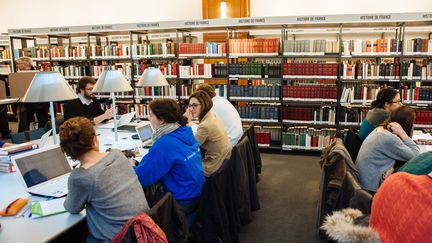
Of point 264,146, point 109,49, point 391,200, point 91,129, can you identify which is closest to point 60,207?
point 91,129

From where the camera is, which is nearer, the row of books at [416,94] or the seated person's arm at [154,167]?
the seated person's arm at [154,167]

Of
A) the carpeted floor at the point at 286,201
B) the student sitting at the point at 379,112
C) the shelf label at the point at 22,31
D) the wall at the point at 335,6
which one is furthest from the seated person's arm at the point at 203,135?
the wall at the point at 335,6

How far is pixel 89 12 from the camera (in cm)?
988

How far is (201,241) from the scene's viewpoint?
2451mm

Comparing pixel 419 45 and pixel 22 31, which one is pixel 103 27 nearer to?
pixel 22 31

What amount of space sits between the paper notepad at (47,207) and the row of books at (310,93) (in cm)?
440

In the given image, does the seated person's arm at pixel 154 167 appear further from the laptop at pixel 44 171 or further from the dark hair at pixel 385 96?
the dark hair at pixel 385 96

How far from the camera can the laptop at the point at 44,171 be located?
2.29 m

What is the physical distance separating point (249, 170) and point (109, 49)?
4593 millimetres

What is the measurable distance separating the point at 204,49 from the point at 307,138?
2.33m

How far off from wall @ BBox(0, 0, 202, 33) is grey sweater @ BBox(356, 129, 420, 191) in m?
6.96

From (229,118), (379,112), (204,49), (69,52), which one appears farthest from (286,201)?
(69,52)

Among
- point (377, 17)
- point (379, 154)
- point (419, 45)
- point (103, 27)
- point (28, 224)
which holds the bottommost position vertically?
point (28, 224)

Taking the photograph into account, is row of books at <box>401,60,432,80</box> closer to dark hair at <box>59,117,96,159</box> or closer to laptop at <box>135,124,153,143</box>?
laptop at <box>135,124,153,143</box>
